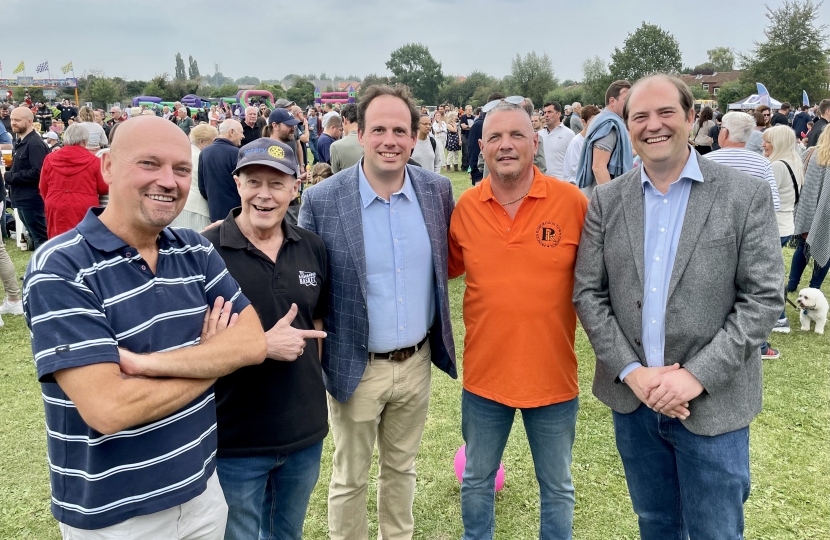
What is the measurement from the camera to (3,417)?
4.64m

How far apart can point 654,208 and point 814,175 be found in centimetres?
535

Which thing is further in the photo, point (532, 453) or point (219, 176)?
point (219, 176)

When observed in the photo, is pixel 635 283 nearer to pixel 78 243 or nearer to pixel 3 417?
pixel 78 243

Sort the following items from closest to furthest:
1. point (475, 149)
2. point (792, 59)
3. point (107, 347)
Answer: point (107, 347) < point (475, 149) < point (792, 59)

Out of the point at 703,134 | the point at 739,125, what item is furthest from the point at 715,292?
the point at 703,134

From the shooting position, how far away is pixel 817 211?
6.25 meters

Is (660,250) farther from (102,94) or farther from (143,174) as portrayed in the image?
(102,94)

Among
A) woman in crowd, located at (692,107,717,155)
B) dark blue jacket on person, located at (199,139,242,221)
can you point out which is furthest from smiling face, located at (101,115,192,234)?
woman in crowd, located at (692,107,717,155)

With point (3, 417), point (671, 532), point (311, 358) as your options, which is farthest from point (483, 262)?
point (3, 417)

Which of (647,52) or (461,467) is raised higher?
(647,52)

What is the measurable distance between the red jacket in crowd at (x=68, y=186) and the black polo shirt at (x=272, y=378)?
5.13 m

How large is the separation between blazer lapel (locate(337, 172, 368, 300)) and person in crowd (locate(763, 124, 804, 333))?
512 cm

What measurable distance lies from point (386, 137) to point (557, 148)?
620cm

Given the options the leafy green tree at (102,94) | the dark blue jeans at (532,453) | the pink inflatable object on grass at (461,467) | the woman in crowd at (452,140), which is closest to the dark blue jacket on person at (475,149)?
the woman in crowd at (452,140)
